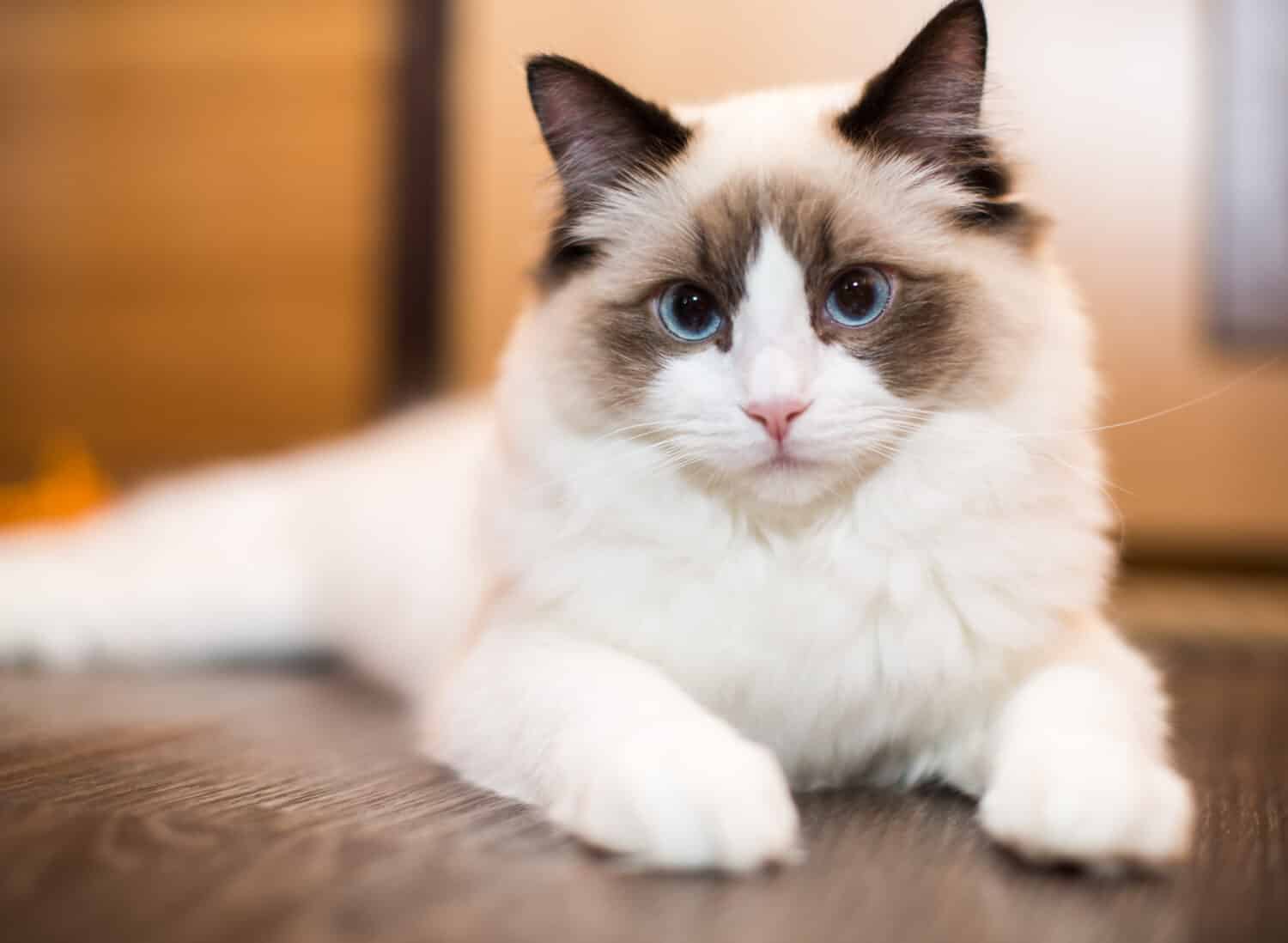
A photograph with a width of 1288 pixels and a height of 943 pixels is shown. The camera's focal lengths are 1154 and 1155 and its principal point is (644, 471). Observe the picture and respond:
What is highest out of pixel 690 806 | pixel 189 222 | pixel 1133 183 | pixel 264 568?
pixel 1133 183

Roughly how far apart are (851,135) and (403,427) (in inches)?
63.3

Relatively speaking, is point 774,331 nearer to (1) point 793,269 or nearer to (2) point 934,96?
(1) point 793,269

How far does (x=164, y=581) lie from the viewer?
2273 millimetres

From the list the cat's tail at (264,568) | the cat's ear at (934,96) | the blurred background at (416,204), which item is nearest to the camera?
the cat's ear at (934,96)

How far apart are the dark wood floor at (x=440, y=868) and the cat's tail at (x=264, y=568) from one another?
0.58 m

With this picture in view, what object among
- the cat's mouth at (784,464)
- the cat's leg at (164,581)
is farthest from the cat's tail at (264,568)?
the cat's mouth at (784,464)

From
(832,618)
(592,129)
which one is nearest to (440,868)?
(832,618)

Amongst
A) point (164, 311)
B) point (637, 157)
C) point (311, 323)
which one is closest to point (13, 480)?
point (164, 311)

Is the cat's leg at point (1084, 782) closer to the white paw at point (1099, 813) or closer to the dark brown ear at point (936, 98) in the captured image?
the white paw at point (1099, 813)

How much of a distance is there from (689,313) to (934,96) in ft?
1.32

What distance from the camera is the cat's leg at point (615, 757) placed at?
1.04 metres

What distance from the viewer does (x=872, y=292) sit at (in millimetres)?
1351

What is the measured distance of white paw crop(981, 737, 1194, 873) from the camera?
3.47 ft

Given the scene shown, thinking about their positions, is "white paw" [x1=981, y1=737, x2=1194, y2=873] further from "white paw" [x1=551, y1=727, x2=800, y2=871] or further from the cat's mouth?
the cat's mouth
